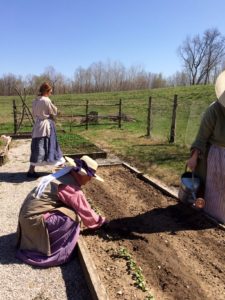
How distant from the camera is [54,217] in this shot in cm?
383

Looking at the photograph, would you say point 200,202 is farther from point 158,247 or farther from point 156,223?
point 158,247

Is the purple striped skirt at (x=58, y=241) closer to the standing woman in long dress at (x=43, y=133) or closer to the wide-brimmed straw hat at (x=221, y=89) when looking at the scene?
the wide-brimmed straw hat at (x=221, y=89)

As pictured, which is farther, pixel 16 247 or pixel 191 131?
pixel 191 131

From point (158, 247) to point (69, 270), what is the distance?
1.06 meters

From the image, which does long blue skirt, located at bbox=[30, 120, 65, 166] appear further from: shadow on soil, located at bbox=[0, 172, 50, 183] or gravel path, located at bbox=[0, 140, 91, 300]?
gravel path, located at bbox=[0, 140, 91, 300]

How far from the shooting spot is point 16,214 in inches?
205

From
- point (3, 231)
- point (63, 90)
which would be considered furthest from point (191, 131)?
point (63, 90)

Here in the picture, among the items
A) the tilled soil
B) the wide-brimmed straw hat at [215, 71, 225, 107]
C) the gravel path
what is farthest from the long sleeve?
the wide-brimmed straw hat at [215, 71, 225, 107]

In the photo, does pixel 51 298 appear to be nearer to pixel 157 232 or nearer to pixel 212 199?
pixel 157 232

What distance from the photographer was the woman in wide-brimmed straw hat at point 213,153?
4.39 m

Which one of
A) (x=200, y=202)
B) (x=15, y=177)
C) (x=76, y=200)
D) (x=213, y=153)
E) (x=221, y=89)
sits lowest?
(x=15, y=177)

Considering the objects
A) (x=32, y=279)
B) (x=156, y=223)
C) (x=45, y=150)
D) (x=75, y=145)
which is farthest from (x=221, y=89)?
(x=75, y=145)

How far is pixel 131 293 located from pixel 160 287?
312 mm

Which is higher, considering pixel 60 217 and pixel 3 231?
pixel 60 217
